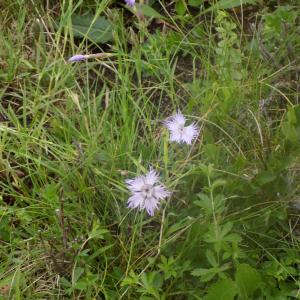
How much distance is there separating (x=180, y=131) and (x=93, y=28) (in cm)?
76

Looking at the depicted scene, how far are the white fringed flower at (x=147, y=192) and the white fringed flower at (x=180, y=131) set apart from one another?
15 centimetres

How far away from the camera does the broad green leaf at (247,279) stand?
1.34 m

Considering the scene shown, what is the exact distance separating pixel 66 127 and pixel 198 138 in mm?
393

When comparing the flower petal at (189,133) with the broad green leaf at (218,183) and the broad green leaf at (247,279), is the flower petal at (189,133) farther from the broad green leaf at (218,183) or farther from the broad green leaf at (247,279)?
the broad green leaf at (247,279)

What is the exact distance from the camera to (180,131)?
1584 millimetres

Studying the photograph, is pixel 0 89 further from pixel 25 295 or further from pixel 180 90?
pixel 25 295

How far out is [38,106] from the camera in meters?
1.89

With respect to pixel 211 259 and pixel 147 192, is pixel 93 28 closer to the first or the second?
pixel 147 192

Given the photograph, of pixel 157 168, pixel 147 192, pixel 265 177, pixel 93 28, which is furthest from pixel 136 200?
pixel 93 28

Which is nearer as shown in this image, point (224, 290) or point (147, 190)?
point (224, 290)

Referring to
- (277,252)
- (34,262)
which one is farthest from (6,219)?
(277,252)

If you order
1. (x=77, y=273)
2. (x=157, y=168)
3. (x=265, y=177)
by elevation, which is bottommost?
(x=77, y=273)

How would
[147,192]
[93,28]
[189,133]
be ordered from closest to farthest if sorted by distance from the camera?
[147,192] → [189,133] → [93,28]

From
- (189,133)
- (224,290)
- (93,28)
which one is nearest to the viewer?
(224,290)
